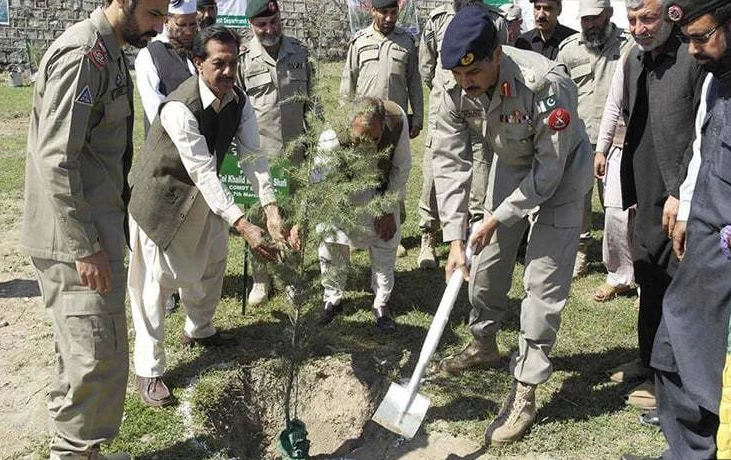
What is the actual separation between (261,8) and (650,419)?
3.88 m

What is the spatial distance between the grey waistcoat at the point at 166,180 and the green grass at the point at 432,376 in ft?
2.30

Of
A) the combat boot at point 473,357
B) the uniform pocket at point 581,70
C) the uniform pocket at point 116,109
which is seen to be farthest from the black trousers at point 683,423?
the uniform pocket at point 581,70

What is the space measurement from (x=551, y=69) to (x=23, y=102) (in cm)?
1197

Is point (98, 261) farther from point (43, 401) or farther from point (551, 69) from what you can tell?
point (551, 69)

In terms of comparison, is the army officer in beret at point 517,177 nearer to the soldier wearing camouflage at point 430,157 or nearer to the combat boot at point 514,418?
the combat boot at point 514,418

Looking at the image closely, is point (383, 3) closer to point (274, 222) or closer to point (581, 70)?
point (581, 70)

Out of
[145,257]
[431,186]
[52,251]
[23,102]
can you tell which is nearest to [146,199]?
[145,257]

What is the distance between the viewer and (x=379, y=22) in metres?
6.25

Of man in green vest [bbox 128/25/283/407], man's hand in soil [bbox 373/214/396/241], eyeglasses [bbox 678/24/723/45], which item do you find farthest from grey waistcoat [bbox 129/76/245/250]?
eyeglasses [bbox 678/24/723/45]

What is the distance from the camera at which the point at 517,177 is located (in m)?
4.08

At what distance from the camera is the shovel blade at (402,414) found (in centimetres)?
369

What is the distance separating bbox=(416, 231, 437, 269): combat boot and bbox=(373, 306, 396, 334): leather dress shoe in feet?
3.75

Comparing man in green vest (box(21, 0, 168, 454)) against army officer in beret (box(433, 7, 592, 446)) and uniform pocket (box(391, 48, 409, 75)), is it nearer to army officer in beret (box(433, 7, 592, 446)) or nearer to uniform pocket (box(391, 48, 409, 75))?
army officer in beret (box(433, 7, 592, 446))

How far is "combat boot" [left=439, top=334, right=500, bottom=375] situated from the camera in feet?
15.1
